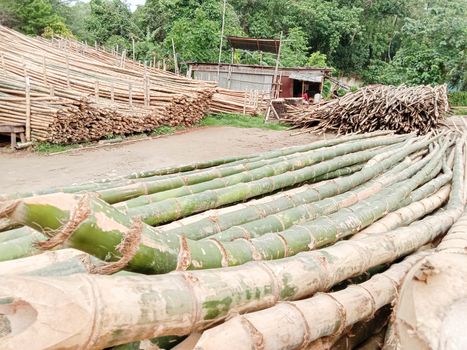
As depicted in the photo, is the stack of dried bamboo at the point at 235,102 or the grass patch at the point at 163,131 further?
the stack of dried bamboo at the point at 235,102

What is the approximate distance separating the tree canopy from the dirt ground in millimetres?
9603

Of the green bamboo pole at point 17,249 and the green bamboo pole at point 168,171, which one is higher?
the green bamboo pole at point 168,171

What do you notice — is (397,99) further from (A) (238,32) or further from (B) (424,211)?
(A) (238,32)

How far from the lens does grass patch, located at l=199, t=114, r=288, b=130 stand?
44.5 ft

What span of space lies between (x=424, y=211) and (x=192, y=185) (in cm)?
209

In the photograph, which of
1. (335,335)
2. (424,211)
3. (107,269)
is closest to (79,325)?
(107,269)

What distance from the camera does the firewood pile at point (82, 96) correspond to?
30.3 feet

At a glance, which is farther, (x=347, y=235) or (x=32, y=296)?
(x=347, y=235)

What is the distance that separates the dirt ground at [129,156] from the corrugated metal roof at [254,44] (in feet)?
21.3

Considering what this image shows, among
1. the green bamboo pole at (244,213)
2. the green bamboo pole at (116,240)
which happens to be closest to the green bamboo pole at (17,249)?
the green bamboo pole at (244,213)

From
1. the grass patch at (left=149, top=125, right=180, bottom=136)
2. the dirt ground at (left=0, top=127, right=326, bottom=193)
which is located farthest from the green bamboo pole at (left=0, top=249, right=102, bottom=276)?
the grass patch at (left=149, top=125, right=180, bottom=136)

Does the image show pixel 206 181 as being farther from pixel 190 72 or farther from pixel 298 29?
pixel 298 29

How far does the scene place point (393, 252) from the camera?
231 cm

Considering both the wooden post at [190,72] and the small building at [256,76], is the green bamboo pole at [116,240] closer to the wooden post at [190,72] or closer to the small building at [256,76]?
the small building at [256,76]
